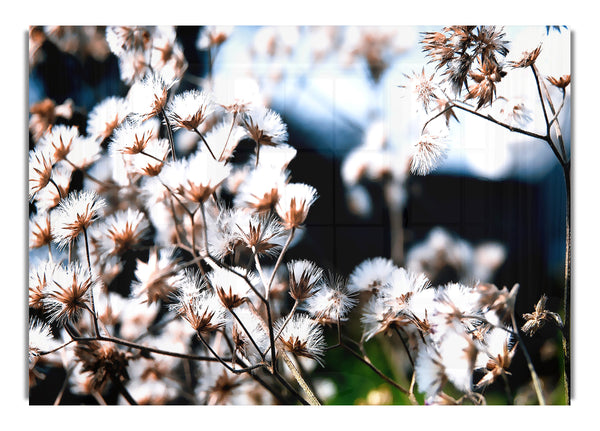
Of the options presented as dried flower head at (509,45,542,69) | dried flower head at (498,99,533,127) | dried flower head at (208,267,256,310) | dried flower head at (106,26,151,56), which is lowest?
dried flower head at (208,267,256,310)

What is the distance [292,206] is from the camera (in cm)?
182

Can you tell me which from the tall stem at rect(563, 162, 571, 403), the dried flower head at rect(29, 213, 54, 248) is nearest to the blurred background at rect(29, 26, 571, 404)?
the tall stem at rect(563, 162, 571, 403)

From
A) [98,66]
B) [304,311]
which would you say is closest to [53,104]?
[98,66]

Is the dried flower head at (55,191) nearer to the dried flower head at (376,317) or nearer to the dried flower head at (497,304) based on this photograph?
the dried flower head at (376,317)

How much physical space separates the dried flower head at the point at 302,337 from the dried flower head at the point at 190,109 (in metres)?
0.68

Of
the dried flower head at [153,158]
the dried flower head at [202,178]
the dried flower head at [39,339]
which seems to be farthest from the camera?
the dried flower head at [39,339]

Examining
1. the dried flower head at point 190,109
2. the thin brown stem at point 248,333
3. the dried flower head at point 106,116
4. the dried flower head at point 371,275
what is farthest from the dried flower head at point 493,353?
the dried flower head at point 106,116

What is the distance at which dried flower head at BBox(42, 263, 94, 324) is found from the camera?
6.32 ft

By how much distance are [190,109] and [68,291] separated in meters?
0.69

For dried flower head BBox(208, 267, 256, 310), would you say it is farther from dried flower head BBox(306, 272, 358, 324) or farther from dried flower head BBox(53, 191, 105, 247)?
dried flower head BBox(53, 191, 105, 247)

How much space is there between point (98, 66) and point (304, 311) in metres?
1.05

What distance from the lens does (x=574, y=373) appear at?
204cm

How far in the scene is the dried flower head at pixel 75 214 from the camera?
1953 mm

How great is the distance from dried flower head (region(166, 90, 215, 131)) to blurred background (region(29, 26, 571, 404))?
6 centimetres
